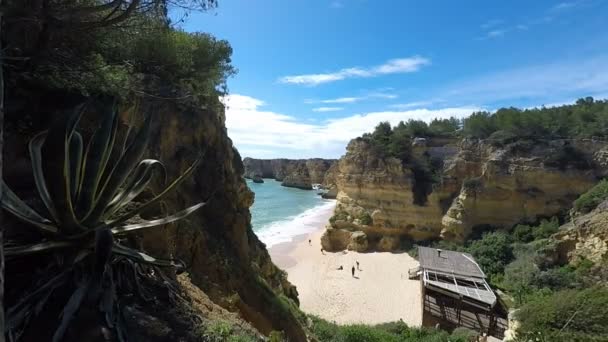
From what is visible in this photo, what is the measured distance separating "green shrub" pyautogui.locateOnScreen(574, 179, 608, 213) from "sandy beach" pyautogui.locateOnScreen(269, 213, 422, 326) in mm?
10501

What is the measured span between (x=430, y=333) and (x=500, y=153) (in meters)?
18.3

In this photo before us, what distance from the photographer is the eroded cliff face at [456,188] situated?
25.0m

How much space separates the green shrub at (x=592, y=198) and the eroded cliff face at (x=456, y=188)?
178 centimetres

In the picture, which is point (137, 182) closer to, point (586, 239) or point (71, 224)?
point (71, 224)

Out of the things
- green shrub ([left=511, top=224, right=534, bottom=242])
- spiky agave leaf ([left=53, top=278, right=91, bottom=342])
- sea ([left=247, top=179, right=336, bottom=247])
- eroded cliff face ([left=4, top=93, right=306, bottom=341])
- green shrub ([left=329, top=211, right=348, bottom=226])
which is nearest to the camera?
spiky agave leaf ([left=53, top=278, right=91, bottom=342])

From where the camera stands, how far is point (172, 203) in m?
6.05

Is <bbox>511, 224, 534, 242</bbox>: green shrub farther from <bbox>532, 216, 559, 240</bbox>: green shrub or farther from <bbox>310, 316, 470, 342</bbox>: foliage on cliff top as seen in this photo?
<bbox>310, 316, 470, 342</bbox>: foliage on cliff top

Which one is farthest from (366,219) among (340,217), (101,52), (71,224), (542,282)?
(71,224)

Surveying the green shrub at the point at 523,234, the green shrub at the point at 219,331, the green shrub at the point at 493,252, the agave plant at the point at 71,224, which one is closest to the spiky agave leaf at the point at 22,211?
the agave plant at the point at 71,224

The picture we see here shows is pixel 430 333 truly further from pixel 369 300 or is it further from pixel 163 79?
pixel 163 79

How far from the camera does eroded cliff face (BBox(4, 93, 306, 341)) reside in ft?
13.3

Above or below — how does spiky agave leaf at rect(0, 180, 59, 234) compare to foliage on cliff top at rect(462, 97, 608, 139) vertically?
below

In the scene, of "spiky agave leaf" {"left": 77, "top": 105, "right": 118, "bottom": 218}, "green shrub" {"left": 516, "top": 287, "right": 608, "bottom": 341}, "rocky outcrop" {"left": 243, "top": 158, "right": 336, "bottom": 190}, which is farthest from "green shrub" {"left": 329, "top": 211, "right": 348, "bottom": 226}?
"rocky outcrop" {"left": 243, "top": 158, "right": 336, "bottom": 190}

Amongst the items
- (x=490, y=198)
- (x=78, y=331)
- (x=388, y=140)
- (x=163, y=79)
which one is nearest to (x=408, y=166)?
(x=388, y=140)
